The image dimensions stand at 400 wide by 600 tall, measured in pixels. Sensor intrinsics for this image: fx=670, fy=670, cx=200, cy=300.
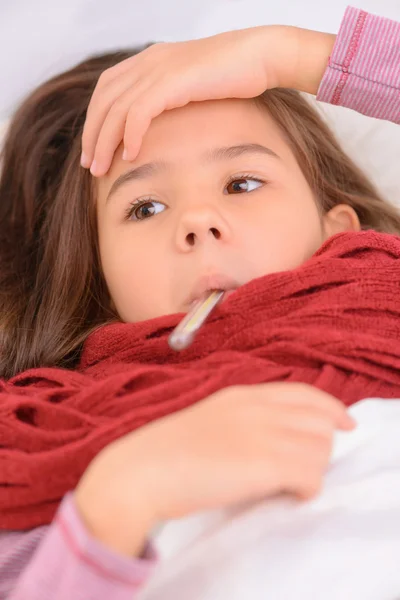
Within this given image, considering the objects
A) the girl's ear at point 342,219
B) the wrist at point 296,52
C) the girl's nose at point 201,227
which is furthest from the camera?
the girl's ear at point 342,219

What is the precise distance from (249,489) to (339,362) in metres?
0.21

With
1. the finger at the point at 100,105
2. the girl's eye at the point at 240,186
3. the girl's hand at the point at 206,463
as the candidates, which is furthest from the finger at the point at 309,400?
the finger at the point at 100,105

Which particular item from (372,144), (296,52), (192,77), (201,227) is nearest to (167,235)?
(201,227)

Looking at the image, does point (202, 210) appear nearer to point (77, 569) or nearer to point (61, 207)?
point (61, 207)

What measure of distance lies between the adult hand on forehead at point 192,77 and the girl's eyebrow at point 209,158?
0.08ft

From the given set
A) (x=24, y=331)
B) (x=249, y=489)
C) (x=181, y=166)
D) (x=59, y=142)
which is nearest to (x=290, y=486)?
(x=249, y=489)

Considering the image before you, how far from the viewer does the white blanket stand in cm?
56

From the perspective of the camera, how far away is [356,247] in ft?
2.58

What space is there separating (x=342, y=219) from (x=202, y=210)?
0.96 ft

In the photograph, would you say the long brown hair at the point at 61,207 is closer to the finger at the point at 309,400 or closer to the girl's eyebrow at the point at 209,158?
the girl's eyebrow at the point at 209,158

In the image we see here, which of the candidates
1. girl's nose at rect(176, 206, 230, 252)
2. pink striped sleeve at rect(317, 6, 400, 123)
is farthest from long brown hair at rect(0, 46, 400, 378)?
girl's nose at rect(176, 206, 230, 252)

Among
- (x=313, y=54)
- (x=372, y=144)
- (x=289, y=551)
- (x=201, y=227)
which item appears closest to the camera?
(x=289, y=551)

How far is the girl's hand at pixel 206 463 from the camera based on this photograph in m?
0.48

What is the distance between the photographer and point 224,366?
0.66 m
